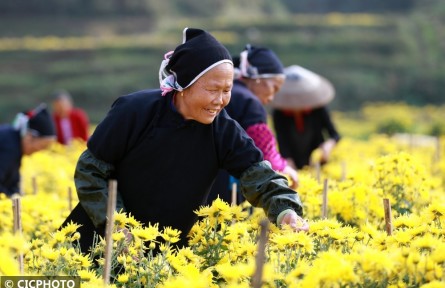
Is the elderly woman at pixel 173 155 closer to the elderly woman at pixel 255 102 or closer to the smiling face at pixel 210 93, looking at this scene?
the smiling face at pixel 210 93

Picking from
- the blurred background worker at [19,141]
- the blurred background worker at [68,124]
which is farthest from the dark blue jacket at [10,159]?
the blurred background worker at [68,124]

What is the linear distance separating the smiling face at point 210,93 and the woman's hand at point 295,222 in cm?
47

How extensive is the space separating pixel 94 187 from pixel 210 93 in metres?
0.59

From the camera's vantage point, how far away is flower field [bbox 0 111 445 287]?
2322 millimetres

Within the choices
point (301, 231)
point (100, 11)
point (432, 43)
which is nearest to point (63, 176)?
point (301, 231)

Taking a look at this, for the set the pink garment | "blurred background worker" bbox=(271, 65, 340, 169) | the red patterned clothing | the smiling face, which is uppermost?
the smiling face

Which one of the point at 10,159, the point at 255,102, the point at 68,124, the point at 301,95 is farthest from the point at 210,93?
the point at 68,124

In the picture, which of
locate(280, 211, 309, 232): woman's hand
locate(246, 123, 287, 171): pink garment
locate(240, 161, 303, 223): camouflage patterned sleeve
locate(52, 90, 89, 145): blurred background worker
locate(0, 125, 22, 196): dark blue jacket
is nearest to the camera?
locate(280, 211, 309, 232): woman's hand

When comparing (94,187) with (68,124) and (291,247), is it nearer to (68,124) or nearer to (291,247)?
(291,247)

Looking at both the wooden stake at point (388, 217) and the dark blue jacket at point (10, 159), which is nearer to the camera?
the wooden stake at point (388, 217)

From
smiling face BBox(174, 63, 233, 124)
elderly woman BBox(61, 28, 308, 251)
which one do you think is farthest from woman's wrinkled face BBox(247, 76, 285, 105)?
smiling face BBox(174, 63, 233, 124)

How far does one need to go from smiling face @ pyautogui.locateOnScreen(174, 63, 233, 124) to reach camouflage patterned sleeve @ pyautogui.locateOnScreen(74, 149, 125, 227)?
0.43 meters

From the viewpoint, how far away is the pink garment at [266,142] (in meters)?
4.38

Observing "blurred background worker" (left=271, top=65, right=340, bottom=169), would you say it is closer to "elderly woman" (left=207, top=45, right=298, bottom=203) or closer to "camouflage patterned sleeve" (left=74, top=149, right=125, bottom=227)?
"elderly woman" (left=207, top=45, right=298, bottom=203)
